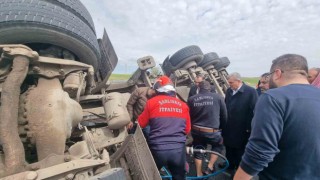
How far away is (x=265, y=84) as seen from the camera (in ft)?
15.8

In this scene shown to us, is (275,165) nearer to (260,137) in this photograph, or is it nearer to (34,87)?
(260,137)

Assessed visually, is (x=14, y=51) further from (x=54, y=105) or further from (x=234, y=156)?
(x=234, y=156)

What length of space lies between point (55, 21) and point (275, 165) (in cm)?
207

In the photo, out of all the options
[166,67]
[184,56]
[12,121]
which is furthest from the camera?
[166,67]

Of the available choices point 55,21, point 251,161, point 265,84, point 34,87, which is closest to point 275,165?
point 251,161

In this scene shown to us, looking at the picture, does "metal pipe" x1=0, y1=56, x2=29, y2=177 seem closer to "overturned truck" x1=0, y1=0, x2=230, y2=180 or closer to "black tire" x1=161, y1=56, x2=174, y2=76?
→ "overturned truck" x1=0, y1=0, x2=230, y2=180

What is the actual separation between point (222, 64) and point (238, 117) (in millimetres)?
4644

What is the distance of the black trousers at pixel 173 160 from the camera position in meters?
2.87

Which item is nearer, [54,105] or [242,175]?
[54,105]

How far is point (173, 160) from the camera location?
291 centimetres

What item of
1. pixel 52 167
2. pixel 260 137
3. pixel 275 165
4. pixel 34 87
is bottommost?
pixel 275 165

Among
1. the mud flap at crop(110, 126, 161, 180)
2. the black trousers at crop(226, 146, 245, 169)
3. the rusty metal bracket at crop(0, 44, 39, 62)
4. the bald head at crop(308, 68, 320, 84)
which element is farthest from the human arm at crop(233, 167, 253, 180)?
the bald head at crop(308, 68, 320, 84)

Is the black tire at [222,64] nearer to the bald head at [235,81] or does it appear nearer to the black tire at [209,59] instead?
the black tire at [209,59]

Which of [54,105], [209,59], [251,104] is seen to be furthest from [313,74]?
[209,59]
